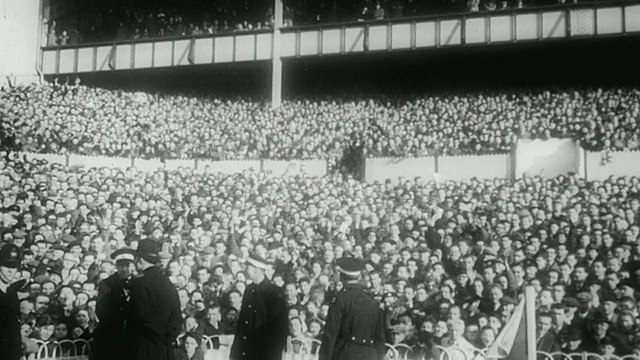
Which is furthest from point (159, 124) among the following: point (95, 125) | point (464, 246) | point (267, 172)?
point (464, 246)

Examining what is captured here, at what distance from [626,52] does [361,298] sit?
17.5m

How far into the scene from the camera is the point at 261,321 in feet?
18.2

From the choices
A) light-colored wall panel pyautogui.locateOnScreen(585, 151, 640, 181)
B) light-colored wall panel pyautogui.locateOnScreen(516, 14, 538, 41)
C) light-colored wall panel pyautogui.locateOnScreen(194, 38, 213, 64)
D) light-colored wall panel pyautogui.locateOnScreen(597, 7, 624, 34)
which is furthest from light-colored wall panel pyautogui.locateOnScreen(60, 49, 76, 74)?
light-colored wall panel pyautogui.locateOnScreen(585, 151, 640, 181)

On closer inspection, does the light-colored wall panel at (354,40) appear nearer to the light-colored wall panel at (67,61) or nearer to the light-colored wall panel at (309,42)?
the light-colored wall panel at (309,42)

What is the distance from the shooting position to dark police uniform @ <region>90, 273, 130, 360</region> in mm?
5289

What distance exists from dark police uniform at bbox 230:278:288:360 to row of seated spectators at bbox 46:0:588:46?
56.6 ft

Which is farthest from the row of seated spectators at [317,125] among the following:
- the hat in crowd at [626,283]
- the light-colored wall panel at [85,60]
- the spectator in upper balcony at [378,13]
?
the hat in crowd at [626,283]

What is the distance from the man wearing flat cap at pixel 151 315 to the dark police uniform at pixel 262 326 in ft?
1.98

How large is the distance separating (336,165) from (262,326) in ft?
35.7

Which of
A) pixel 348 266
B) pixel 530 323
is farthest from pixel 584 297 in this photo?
pixel 348 266

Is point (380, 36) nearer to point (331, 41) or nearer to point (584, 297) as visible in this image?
point (331, 41)

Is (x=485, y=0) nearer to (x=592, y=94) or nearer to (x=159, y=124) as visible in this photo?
(x=592, y=94)

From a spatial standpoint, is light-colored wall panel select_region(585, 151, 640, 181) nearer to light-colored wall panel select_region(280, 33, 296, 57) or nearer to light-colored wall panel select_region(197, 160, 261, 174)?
light-colored wall panel select_region(197, 160, 261, 174)

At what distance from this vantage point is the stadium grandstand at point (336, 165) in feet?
21.8
